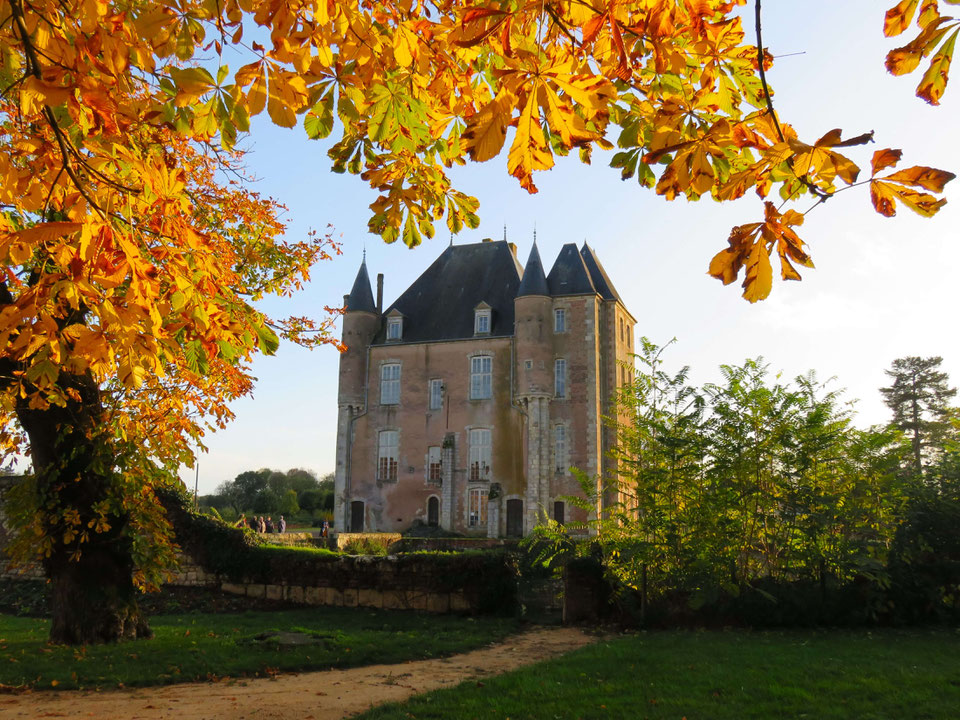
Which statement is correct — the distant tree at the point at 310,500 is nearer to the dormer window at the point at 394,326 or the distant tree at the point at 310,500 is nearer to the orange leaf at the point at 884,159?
the dormer window at the point at 394,326

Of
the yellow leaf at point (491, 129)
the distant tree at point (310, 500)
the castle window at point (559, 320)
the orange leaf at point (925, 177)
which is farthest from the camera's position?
the distant tree at point (310, 500)

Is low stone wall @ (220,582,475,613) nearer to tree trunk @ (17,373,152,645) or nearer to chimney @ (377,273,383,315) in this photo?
tree trunk @ (17,373,152,645)

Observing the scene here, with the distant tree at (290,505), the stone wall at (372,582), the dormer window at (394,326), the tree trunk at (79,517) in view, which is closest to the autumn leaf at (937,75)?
the tree trunk at (79,517)

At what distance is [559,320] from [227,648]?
2785 cm

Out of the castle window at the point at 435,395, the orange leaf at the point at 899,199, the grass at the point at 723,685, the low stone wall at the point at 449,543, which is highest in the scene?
the castle window at the point at 435,395

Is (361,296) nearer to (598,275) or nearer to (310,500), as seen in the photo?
(598,275)

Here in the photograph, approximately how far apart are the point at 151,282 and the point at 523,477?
105 feet

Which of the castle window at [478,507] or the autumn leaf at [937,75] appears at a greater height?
the autumn leaf at [937,75]

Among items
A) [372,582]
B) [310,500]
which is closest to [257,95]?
[372,582]

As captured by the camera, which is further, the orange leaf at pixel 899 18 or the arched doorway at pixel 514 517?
the arched doorway at pixel 514 517

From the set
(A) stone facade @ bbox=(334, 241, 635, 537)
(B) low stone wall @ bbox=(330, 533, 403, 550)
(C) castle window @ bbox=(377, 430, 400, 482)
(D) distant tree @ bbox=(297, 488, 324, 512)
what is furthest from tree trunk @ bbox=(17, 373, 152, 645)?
(D) distant tree @ bbox=(297, 488, 324, 512)

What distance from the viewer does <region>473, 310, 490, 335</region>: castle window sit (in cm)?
3709

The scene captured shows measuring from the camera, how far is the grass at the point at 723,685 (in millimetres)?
6105

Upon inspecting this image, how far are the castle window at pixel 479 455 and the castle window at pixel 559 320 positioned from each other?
19.7 feet
